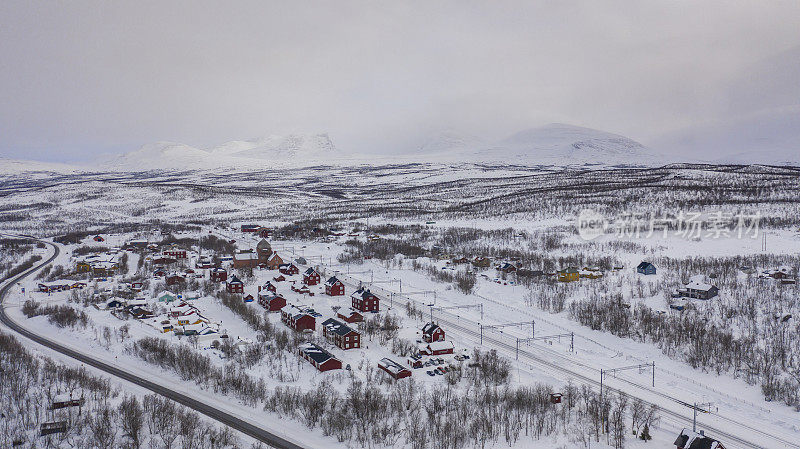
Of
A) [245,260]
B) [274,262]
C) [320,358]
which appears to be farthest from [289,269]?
[320,358]

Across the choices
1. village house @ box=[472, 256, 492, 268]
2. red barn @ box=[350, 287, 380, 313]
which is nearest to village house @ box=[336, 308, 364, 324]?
red barn @ box=[350, 287, 380, 313]

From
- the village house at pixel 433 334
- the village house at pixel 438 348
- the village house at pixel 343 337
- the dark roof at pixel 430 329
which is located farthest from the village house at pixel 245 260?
the village house at pixel 438 348

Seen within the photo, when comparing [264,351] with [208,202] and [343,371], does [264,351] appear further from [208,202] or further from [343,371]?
[208,202]

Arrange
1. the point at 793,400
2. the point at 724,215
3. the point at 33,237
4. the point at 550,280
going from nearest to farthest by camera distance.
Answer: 1. the point at 793,400
2. the point at 550,280
3. the point at 724,215
4. the point at 33,237

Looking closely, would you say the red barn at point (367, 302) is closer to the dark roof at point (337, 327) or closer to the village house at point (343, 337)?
the dark roof at point (337, 327)

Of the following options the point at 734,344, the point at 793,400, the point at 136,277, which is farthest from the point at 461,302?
A: the point at 136,277

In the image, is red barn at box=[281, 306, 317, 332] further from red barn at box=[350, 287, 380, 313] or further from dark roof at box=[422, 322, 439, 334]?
dark roof at box=[422, 322, 439, 334]
